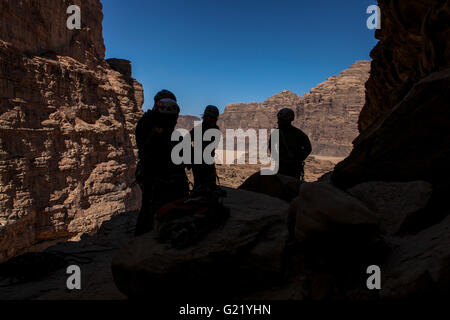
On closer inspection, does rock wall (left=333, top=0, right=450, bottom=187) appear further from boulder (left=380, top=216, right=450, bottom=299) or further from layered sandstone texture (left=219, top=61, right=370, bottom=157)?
layered sandstone texture (left=219, top=61, right=370, bottom=157)

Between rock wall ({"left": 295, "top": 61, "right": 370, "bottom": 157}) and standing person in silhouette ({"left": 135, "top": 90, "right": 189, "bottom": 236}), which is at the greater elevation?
rock wall ({"left": 295, "top": 61, "right": 370, "bottom": 157})

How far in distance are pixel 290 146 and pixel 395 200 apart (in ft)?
8.20

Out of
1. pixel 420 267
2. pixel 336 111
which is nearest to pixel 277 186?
pixel 420 267

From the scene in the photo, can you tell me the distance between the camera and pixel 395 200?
8.31 ft

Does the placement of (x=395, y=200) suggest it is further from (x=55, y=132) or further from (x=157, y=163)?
(x=55, y=132)

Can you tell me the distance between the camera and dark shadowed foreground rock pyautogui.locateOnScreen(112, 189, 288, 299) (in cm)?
194

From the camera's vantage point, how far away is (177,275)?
1922mm

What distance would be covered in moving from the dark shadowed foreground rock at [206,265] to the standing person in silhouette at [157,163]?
1159 millimetres

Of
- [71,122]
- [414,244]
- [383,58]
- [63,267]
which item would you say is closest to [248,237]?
[414,244]

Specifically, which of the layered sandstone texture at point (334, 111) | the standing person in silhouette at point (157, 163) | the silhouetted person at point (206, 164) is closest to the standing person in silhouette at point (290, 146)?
the silhouetted person at point (206, 164)

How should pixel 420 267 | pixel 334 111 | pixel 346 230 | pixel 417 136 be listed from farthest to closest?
pixel 334 111 < pixel 417 136 < pixel 346 230 < pixel 420 267

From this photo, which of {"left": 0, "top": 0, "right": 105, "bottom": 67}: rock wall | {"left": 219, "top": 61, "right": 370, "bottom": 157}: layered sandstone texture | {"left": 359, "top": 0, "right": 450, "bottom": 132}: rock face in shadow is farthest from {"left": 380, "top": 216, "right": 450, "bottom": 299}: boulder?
{"left": 219, "top": 61, "right": 370, "bottom": 157}: layered sandstone texture

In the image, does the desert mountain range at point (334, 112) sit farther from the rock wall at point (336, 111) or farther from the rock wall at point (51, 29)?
the rock wall at point (51, 29)

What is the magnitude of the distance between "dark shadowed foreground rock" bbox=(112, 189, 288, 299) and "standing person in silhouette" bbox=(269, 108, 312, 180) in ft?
9.29
